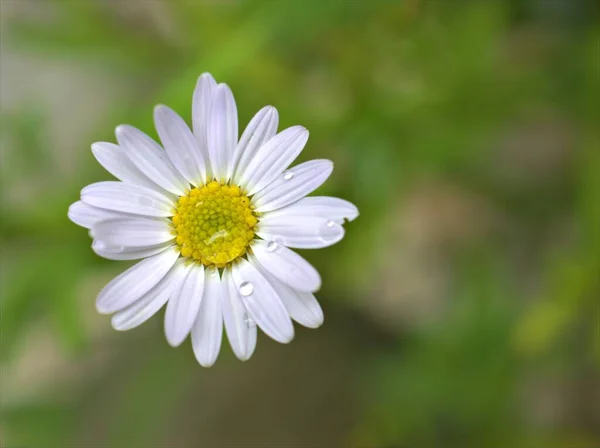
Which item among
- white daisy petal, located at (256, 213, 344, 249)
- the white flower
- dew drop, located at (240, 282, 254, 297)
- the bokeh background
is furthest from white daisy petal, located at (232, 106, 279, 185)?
the bokeh background

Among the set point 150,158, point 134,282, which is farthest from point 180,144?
point 134,282

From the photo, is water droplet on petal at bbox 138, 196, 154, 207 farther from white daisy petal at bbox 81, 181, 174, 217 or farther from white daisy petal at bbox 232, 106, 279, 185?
white daisy petal at bbox 232, 106, 279, 185

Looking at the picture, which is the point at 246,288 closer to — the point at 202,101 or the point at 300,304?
the point at 300,304

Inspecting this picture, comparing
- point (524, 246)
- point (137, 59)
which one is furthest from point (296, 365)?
point (137, 59)

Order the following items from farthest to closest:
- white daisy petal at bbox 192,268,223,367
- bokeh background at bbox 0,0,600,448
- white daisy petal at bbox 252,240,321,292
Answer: bokeh background at bbox 0,0,600,448 → white daisy petal at bbox 192,268,223,367 → white daisy petal at bbox 252,240,321,292

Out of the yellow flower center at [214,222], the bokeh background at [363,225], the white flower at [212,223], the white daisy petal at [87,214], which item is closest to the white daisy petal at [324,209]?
the white flower at [212,223]

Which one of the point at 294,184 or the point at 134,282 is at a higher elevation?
the point at 294,184

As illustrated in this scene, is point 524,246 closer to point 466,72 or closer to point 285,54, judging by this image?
point 466,72
